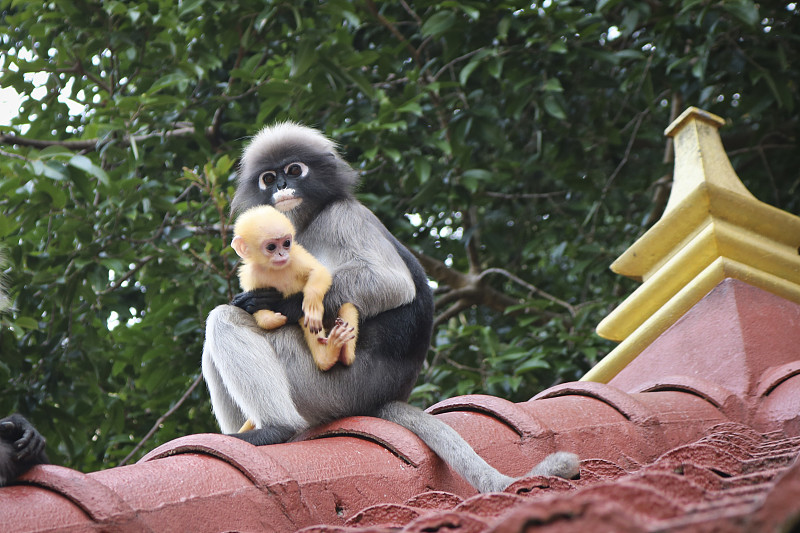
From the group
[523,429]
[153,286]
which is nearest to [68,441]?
[153,286]

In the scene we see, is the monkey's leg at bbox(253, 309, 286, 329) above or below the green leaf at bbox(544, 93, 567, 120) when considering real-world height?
below

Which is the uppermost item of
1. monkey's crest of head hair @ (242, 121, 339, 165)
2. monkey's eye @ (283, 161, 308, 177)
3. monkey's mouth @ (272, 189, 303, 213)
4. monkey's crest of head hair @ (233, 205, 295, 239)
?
monkey's crest of head hair @ (242, 121, 339, 165)

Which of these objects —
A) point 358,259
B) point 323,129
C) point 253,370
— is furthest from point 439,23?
point 253,370

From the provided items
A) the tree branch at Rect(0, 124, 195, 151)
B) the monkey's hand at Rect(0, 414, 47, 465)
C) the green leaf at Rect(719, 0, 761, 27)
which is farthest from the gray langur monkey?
the green leaf at Rect(719, 0, 761, 27)

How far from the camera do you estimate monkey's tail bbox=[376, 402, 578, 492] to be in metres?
2.44

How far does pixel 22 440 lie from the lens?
6.81ft

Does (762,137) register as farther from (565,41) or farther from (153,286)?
(153,286)

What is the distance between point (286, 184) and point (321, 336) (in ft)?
2.65

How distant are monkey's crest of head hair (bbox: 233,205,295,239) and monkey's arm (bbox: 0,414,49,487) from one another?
127cm

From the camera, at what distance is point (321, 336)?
3.34 metres

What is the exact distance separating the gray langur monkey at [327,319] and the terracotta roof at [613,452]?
9.0 inches

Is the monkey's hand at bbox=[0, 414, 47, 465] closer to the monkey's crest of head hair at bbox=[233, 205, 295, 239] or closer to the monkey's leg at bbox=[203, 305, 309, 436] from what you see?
the monkey's leg at bbox=[203, 305, 309, 436]

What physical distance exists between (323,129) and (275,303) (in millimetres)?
2817

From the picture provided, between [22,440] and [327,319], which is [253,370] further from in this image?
[22,440]
